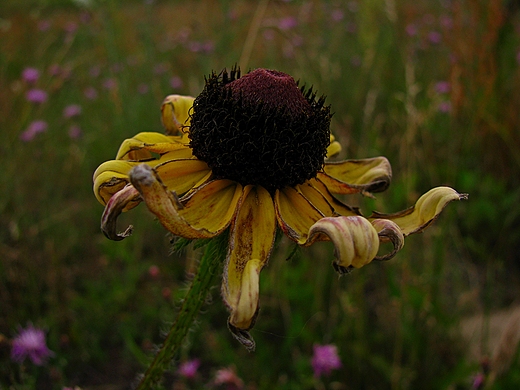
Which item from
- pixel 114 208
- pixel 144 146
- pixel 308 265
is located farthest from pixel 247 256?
pixel 308 265

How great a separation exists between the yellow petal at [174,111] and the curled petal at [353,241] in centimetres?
66

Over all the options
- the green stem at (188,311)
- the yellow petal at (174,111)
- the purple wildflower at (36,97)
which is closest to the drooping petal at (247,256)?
the green stem at (188,311)

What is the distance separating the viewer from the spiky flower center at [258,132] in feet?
3.66

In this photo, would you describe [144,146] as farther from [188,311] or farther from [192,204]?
[188,311]

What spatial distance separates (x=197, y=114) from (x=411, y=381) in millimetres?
1699

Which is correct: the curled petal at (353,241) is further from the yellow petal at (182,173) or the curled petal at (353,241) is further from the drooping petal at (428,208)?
the yellow petal at (182,173)

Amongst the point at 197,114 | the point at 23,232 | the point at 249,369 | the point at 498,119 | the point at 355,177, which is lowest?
the point at 249,369

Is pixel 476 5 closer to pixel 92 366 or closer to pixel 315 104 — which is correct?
pixel 315 104

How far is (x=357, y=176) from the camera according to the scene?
142cm

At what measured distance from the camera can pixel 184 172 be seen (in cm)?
119

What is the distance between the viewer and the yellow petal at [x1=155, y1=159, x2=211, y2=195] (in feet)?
3.74

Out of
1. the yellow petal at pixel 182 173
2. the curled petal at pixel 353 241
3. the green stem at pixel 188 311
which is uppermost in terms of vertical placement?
the yellow petal at pixel 182 173

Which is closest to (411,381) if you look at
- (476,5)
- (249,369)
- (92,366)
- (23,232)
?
(249,369)

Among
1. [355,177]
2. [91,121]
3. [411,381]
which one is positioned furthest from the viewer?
[91,121]
